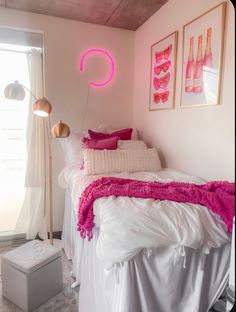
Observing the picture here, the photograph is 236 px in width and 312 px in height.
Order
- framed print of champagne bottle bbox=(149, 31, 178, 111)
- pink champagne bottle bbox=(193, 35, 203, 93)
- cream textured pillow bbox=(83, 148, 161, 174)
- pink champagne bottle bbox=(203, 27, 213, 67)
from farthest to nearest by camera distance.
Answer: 1. framed print of champagne bottle bbox=(149, 31, 178, 111)
2. cream textured pillow bbox=(83, 148, 161, 174)
3. pink champagne bottle bbox=(193, 35, 203, 93)
4. pink champagne bottle bbox=(203, 27, 213, 67)

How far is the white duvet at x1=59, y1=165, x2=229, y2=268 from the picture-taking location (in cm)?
115

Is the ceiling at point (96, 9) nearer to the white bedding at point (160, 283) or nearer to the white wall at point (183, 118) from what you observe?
the white wall at point (183, 118)

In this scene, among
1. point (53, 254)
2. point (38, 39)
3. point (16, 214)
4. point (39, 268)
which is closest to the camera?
point (39, 268)

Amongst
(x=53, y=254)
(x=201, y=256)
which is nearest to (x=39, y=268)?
(x=53, y=254)

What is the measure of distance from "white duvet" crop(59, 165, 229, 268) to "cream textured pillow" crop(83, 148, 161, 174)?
2.52 ft

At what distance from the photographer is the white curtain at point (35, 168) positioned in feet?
8.39

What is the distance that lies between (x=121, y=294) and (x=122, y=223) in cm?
36

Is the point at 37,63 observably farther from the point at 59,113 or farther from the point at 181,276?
the point at 181,276

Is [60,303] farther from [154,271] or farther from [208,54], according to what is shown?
[208,54]

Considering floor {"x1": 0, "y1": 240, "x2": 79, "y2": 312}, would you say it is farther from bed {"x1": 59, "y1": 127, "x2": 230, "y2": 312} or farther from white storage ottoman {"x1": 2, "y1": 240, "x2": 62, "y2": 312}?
bed {"x1": 59, "y1": 127, "x2": 230, "y2": 312}

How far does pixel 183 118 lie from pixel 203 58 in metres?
0.51

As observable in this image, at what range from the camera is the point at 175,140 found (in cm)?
227

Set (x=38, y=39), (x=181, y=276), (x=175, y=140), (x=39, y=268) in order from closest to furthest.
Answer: (x=181, y=276) → (x=39, y=268) → (x=175, y=140) → (x=38, y=39)

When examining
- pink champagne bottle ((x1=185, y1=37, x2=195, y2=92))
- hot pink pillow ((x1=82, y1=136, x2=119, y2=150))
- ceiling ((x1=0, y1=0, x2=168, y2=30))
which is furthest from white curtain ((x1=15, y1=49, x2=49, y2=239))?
pink champagne bottle ((x1=185, y1=37, x2=195, y2=92))
